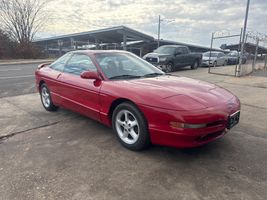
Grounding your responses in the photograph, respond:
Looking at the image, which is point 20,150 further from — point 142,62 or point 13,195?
point 142,62

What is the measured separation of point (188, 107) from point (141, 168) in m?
0.94

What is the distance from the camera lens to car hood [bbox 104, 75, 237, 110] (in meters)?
3.01

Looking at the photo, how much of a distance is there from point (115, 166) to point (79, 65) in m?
2.17

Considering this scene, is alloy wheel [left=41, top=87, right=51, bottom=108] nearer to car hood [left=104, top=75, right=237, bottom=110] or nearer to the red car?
the red car

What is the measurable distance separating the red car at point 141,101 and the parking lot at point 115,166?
0.32 meters

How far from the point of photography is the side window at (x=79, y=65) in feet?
13.7

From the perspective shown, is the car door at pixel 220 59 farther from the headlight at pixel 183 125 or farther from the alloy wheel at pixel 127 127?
the headlight at pixel 183 125

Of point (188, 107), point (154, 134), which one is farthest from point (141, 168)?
point (188, 107)

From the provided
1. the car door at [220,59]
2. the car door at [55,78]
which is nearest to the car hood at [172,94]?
the car door at [55,78]

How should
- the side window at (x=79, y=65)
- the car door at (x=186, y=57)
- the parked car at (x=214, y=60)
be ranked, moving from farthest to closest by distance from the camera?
the parked car at (x=214, y=60) < the car door at (x=186, y=57) < the side window at (x=79, y=65)

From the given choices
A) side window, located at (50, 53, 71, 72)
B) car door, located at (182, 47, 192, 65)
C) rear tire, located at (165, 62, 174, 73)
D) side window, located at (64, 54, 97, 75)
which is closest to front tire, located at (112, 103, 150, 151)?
side window, located at (64, 54, 97, 75)

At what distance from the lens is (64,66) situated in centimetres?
491

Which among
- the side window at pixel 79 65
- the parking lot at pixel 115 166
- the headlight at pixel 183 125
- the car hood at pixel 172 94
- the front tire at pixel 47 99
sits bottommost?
the parking lot at pixel 115 166

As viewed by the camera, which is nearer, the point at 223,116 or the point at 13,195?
the point at 13,195
